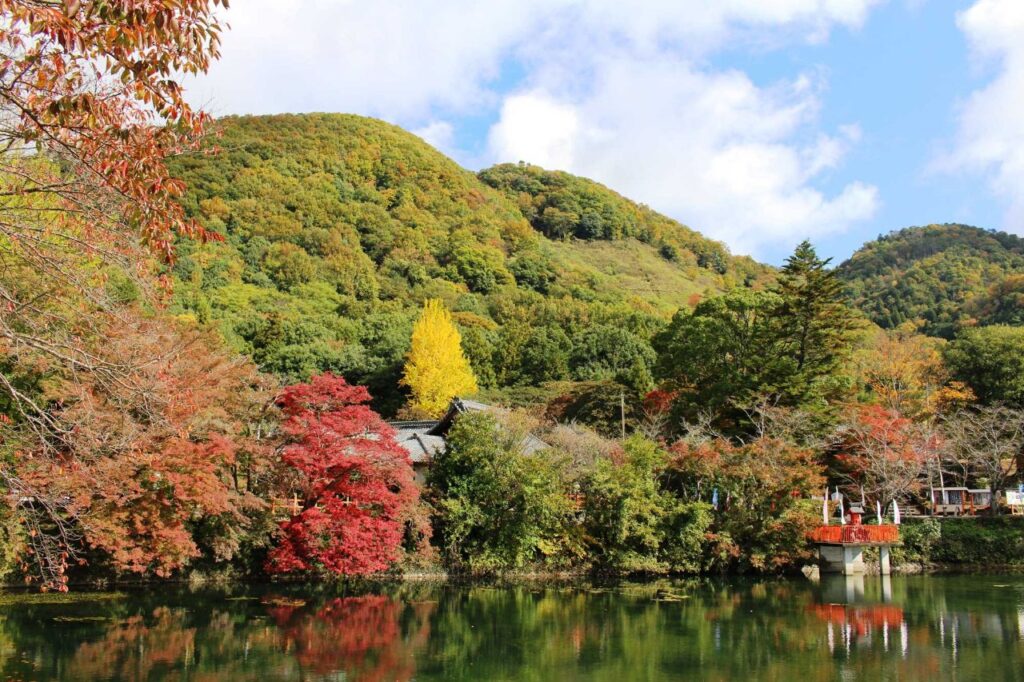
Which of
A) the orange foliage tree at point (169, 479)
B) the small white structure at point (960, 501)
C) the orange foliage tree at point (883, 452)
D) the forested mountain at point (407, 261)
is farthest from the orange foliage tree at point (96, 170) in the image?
the small white structure at point (960, 501)

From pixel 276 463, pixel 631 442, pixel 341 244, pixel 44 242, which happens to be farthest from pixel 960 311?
pixel 44 242

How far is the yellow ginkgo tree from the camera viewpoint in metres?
42.8

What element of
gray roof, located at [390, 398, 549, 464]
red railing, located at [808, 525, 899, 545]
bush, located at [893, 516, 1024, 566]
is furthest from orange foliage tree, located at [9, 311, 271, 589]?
bush, located at [893, 516, 1024, 566]

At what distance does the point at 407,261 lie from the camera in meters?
69.2

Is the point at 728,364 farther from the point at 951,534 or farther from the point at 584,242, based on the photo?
the point at 584,242

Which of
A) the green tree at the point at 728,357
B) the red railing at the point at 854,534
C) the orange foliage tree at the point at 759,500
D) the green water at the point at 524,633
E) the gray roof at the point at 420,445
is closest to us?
the green water at the point at 524,633

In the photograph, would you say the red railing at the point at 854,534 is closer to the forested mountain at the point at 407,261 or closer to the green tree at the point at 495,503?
the green tree at the point at 495,503

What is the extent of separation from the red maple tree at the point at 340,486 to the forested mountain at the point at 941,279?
1703 inches

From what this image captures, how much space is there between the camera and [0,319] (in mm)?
5570

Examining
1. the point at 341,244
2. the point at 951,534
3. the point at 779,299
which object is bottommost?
the point at 951,534

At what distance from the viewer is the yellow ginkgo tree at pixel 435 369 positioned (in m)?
42.8

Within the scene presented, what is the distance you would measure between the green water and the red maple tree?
0.97 metres

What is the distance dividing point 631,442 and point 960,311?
43859mm

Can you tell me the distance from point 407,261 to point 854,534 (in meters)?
51.3
